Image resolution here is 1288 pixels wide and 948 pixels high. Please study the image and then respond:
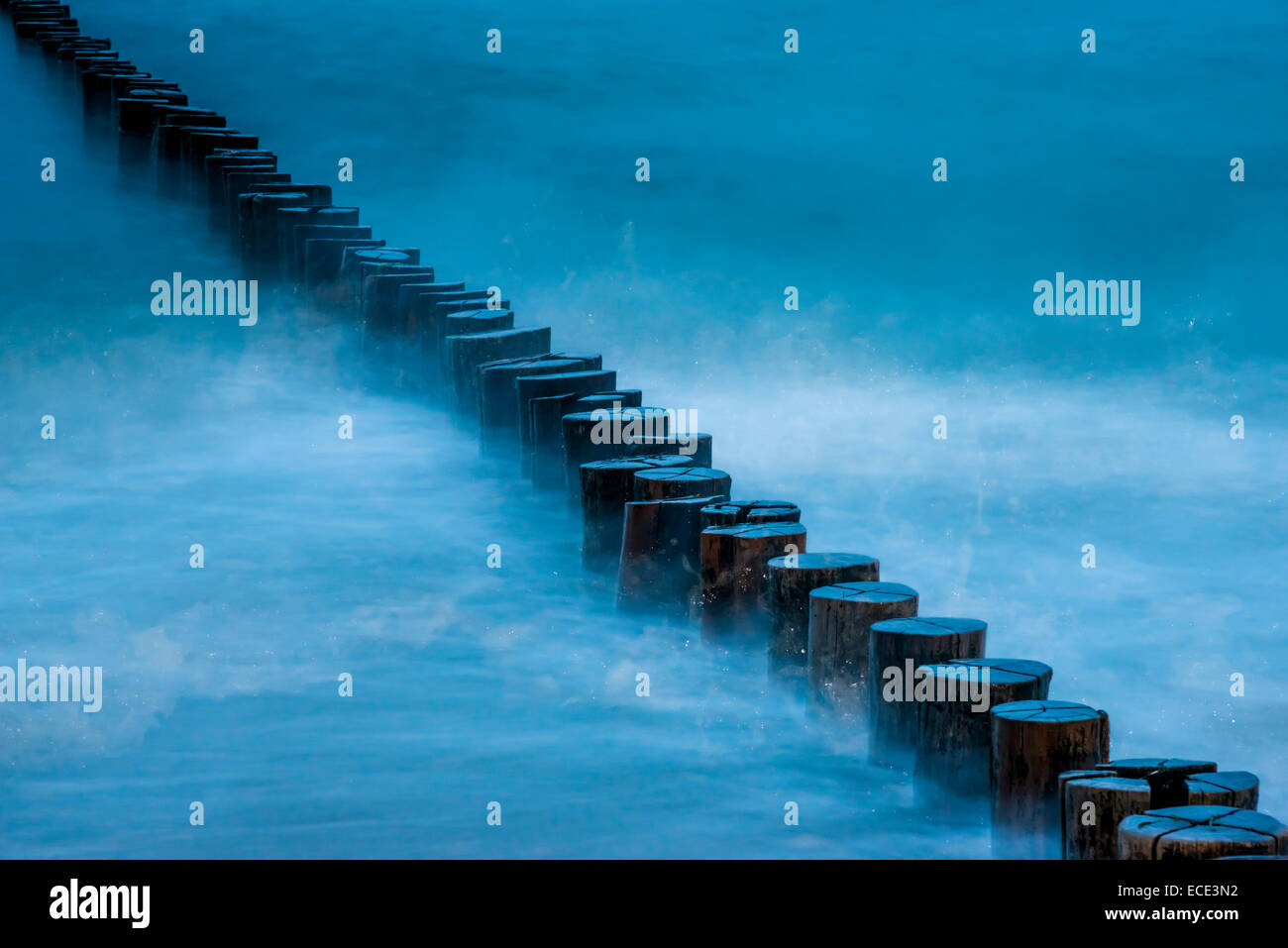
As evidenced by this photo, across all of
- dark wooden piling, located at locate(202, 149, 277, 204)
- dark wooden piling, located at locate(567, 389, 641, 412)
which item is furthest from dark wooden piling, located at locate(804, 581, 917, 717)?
dark wooden piling, located at locate(202, 149, 277, 204)

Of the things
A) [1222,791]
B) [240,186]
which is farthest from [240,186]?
[1222,791]

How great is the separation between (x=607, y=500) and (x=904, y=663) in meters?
2.14

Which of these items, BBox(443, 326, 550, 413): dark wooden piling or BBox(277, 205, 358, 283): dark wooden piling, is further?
BBox(277, 205, 358, 283): dark wooden piling

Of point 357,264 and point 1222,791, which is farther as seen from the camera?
point 357,264

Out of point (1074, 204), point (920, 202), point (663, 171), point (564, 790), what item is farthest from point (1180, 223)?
point (564, 790)

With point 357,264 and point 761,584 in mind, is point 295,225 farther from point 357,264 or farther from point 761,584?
point 761,584

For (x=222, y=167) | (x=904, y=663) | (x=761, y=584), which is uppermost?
(x=222, y=167)

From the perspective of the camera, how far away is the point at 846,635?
16.7 ft

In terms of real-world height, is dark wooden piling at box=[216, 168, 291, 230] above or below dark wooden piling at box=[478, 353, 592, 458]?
above

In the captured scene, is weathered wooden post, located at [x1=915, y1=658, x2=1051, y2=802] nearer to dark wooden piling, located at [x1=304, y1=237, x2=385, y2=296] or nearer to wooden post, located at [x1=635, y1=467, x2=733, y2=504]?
wooden post, located at [x1=635, y1=467, x2=733, y2=504]

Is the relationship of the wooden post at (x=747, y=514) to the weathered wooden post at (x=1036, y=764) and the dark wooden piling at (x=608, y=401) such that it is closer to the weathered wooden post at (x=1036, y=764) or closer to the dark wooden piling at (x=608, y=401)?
the dark wooden piling at (x=608, y=401)

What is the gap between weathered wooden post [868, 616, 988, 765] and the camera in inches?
184

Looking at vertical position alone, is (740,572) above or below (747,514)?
below
